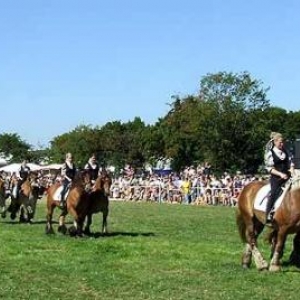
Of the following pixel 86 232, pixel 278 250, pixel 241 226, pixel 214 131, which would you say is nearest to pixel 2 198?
pixel 86 232

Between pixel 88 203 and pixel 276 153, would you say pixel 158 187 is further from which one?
pixel 276 153

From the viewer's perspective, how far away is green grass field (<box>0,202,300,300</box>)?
10961 mm

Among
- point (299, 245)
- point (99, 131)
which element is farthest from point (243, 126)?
point (299, 245)

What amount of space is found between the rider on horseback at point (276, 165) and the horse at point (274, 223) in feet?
0.49

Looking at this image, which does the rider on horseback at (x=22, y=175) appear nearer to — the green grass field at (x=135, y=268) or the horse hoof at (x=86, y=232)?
the green grass field at (x=135, y=268)

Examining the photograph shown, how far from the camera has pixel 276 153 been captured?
1316 cm

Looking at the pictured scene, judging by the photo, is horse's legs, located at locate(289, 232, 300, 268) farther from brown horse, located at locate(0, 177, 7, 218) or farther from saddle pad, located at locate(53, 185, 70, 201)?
brown horse, located at locate(0, 177, 7, 218)

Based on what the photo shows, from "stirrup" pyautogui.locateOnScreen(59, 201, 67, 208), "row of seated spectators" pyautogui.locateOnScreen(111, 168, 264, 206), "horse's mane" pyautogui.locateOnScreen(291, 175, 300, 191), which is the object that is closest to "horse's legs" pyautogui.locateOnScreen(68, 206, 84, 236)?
"stirrup" pyautogui.locateOnScreen(59, 201, 67, 208)

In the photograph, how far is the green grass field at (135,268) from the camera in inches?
432

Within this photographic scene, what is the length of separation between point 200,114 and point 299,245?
60.2 metres

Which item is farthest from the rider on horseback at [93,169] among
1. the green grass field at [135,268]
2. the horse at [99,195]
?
the green grass field at [135,268]

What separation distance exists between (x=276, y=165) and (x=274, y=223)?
3.44ft

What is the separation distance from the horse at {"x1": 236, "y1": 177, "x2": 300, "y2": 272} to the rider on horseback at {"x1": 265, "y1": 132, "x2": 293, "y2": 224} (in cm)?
15

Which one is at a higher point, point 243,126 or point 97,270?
point 243,126
